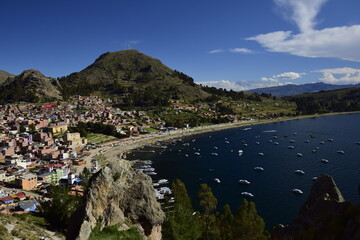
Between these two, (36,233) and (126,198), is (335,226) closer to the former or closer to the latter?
(126,198)

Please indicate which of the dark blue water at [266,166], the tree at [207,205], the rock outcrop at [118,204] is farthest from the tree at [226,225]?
the dark blue water at [266,166]

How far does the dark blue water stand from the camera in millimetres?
44344

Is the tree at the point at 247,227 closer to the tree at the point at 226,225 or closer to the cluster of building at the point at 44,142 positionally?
the tree at the point at 226,225

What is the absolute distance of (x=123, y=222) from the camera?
50.4ft

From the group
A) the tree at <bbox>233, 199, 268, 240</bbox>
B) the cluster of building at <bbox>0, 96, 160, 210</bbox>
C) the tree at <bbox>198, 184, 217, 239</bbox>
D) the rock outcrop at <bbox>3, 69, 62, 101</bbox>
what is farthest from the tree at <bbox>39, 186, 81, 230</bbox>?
the rock outcrop at <bbox>3, 69, 62, 101</bbox>

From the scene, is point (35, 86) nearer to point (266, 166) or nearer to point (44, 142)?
point (44, 142)

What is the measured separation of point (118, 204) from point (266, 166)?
2207 inches

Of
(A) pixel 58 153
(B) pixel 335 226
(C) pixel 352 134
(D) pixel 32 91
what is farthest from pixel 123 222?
(D) pixel 32 91

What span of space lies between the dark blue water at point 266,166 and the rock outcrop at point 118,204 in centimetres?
2540

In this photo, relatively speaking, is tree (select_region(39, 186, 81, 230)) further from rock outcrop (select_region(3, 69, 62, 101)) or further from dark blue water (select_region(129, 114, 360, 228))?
rock outcrop (select_region(3, 69, 62, 101))

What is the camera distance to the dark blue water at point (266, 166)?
44.3 m

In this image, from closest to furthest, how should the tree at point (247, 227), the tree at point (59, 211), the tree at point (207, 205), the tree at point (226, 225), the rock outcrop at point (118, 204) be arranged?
the rock outcrop at point (118, 204), the tree at point (247, 227), the tree at point (226, 225), the tree at point (207, 205), the tree at point (59, 211)

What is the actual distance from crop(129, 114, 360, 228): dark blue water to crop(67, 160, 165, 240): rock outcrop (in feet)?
83.3

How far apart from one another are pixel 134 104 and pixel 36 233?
136983mm
